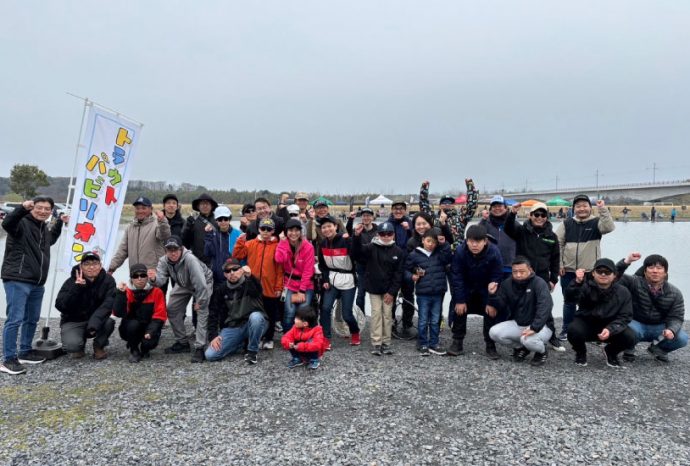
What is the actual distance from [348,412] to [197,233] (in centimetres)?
334

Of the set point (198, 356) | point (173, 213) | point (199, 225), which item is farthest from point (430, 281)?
point (173, 213)

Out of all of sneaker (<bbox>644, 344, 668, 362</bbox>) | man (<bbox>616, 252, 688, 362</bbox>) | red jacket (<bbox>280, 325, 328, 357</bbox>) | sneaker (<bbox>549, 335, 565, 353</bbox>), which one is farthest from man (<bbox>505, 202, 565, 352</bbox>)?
red jacket (<bbox>280, 325, 328, 357</bbox>)

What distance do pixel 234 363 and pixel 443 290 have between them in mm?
2603

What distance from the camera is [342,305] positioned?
5402mm

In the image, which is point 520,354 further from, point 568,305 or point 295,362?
point 295,362

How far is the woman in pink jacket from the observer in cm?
508

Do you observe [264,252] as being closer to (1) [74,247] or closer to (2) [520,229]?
(1) [74,247]

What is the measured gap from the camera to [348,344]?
552cm

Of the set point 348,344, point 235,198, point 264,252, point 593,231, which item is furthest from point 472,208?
point 235,198

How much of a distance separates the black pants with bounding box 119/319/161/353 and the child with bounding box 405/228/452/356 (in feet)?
10.4

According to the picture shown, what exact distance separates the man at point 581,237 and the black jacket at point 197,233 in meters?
4.66

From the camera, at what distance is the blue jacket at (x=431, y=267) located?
508 cm

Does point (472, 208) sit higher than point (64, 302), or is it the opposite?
point (472, 208)

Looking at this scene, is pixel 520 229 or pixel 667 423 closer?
pixel 667 423
